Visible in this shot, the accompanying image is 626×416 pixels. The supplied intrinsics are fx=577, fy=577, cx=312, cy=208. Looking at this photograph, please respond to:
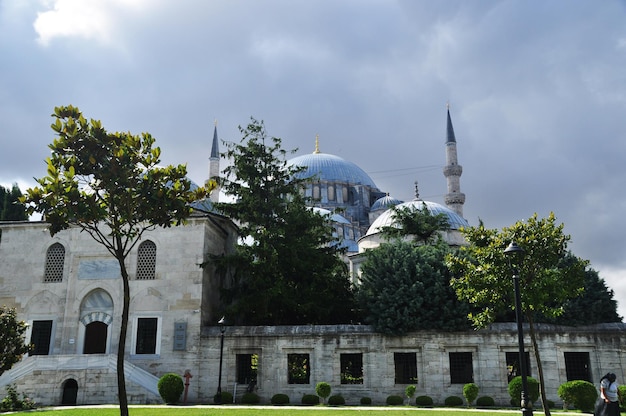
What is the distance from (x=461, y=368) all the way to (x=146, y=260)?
14.0m

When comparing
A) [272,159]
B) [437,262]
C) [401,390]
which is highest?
[272,159]

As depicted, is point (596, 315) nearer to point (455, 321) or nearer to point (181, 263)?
point (455, 321)

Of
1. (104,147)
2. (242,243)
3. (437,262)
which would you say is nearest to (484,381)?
(437,262)

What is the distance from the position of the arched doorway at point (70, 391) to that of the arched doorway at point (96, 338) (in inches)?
98.6

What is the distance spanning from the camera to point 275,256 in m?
23.3

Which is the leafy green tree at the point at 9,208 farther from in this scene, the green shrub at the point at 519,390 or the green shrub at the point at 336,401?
the green shrub at the point at 519,390

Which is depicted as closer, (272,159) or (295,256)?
(295,256)

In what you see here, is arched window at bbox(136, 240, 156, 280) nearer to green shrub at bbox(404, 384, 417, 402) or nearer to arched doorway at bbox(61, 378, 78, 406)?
arched doorway at bbox(61, 378, 78, 406)

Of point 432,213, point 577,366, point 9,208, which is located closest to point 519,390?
point 577,366

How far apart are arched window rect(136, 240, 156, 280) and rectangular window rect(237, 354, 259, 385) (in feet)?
18.0

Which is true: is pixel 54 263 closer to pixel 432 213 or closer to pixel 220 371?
pixel 220 371

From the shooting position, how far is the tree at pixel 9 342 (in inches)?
728

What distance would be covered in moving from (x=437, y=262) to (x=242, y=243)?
8.39 m

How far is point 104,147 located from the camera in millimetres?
15055
